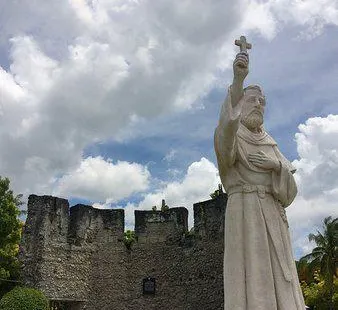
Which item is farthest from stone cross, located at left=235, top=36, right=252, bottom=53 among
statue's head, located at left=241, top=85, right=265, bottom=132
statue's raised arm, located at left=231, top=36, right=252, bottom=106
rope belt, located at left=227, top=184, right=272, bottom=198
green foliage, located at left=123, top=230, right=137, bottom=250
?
green foliage, located at left=123, top=230, right=137, bottom=250

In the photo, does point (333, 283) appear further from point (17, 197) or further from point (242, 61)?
point (242, 61)

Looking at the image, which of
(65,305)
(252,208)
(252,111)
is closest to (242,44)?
(252,111)

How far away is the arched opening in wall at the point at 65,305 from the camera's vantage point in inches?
938

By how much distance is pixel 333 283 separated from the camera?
93.0 ft

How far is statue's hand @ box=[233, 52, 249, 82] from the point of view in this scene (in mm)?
5102

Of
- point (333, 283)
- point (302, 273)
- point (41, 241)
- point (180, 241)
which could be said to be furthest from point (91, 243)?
point (302, 273)

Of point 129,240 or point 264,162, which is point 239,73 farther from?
point 129,240

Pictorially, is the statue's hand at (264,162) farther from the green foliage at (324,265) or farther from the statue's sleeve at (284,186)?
the green foliage at (324,265)

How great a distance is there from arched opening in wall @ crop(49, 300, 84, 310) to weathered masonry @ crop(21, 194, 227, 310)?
4cm

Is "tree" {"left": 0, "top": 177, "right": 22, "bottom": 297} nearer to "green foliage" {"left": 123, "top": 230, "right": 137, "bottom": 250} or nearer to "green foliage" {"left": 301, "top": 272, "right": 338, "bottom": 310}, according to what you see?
"green foliage" {"left": 123, "top": 230, "right": 137, "bottom": 250}

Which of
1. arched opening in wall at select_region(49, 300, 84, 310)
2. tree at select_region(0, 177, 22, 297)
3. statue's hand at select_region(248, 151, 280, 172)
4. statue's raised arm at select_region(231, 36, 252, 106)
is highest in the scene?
tree at select_region(0, 177, 22, 297)

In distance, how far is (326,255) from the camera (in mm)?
29016

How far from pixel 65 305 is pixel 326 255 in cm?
1389

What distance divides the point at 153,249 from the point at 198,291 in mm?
2842
